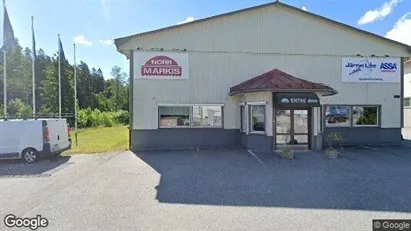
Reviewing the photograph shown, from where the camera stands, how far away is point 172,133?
15.3m

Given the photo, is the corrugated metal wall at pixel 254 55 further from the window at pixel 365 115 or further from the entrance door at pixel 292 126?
the entrance door at pixel 292 126

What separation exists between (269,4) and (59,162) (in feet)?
42.3

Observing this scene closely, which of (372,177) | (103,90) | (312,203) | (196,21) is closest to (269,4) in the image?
(196,21)

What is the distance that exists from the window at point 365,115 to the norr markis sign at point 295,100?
478 cm

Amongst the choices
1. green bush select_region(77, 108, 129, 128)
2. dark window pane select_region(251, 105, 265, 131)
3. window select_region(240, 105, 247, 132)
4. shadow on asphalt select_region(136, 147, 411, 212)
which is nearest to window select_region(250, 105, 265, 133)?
dark window pane select_region(251, 105, 265, 131)

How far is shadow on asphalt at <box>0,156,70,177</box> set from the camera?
991 cm

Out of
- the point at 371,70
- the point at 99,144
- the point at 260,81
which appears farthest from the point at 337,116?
the point at 99,144

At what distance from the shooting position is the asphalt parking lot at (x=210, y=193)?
214 inches

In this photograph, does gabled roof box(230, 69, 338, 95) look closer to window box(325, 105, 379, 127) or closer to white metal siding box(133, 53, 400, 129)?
white metal siding box(133, 53, 400, 129)

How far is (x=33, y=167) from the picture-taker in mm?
10977

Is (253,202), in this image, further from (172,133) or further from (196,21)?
(196,21)

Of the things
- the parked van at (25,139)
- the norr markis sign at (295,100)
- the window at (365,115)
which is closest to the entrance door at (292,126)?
the norr markis sign at (295,100)

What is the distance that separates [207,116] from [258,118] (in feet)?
9.04

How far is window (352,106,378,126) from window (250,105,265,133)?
20.4ft
